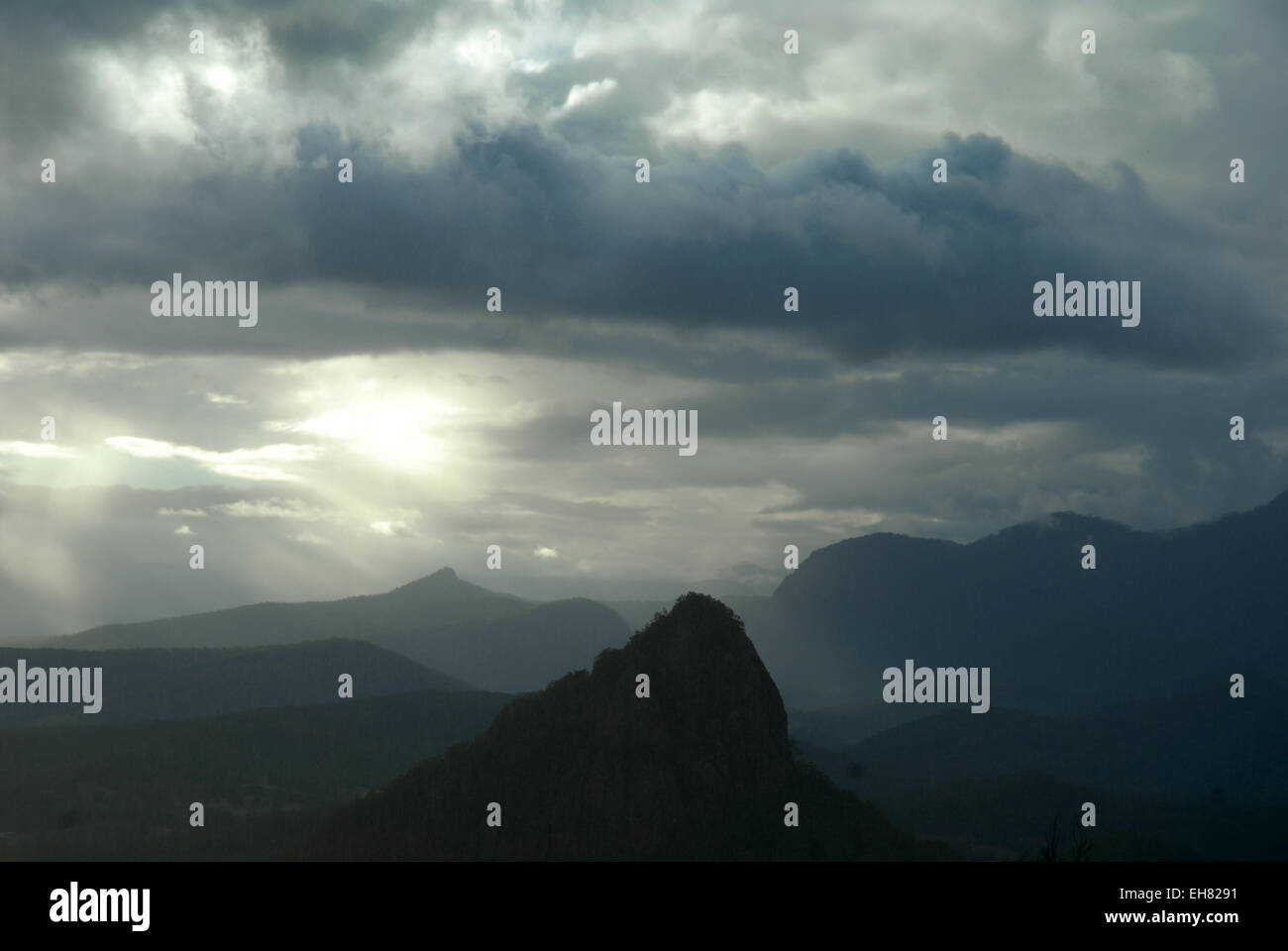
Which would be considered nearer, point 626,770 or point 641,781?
point 641,781

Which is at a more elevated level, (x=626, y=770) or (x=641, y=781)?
(x=626, y=770)

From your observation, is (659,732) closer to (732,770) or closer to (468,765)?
(732,770)

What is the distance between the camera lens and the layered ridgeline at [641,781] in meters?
114

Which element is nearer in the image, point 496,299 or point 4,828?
point 496,299

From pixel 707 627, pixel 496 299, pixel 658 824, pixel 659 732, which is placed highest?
pixel 496 299

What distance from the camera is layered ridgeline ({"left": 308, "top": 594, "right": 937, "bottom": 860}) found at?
114312 mm

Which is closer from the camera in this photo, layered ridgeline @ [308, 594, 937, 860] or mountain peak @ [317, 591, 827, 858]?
layered ridgeline @ [308, 594, 937, 860]

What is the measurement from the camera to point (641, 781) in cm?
11688

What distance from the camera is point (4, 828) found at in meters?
194
